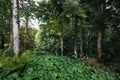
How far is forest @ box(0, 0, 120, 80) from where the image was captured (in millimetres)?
6551

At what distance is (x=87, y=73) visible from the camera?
8.02 metres

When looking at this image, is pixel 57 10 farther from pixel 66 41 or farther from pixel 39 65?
pixel 39 65

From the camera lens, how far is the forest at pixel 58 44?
6.55 metres

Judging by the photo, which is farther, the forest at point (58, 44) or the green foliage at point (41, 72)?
the forest at point (58, 44)

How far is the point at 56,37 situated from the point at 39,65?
39.6ft

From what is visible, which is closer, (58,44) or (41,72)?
(41,72)

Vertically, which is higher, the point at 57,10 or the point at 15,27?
the point at 57,10

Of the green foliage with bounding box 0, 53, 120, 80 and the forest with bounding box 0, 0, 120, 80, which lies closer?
the green foliage with bounding box 0, 53, 120, 80

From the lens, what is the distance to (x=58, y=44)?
1895 centimetres

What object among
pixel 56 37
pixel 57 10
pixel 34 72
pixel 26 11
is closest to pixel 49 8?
pixel 57 10

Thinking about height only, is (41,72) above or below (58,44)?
below

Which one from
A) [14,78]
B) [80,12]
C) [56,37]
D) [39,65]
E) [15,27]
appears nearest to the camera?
[14,78]

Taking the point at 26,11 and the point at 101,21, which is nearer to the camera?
the point at 26,11

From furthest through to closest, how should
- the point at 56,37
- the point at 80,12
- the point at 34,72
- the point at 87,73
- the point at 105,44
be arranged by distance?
1. the point at 56,37
2. the point at 105,44
3. the point at 80,12
4. the point at 87,73
5. the point at 34,72
